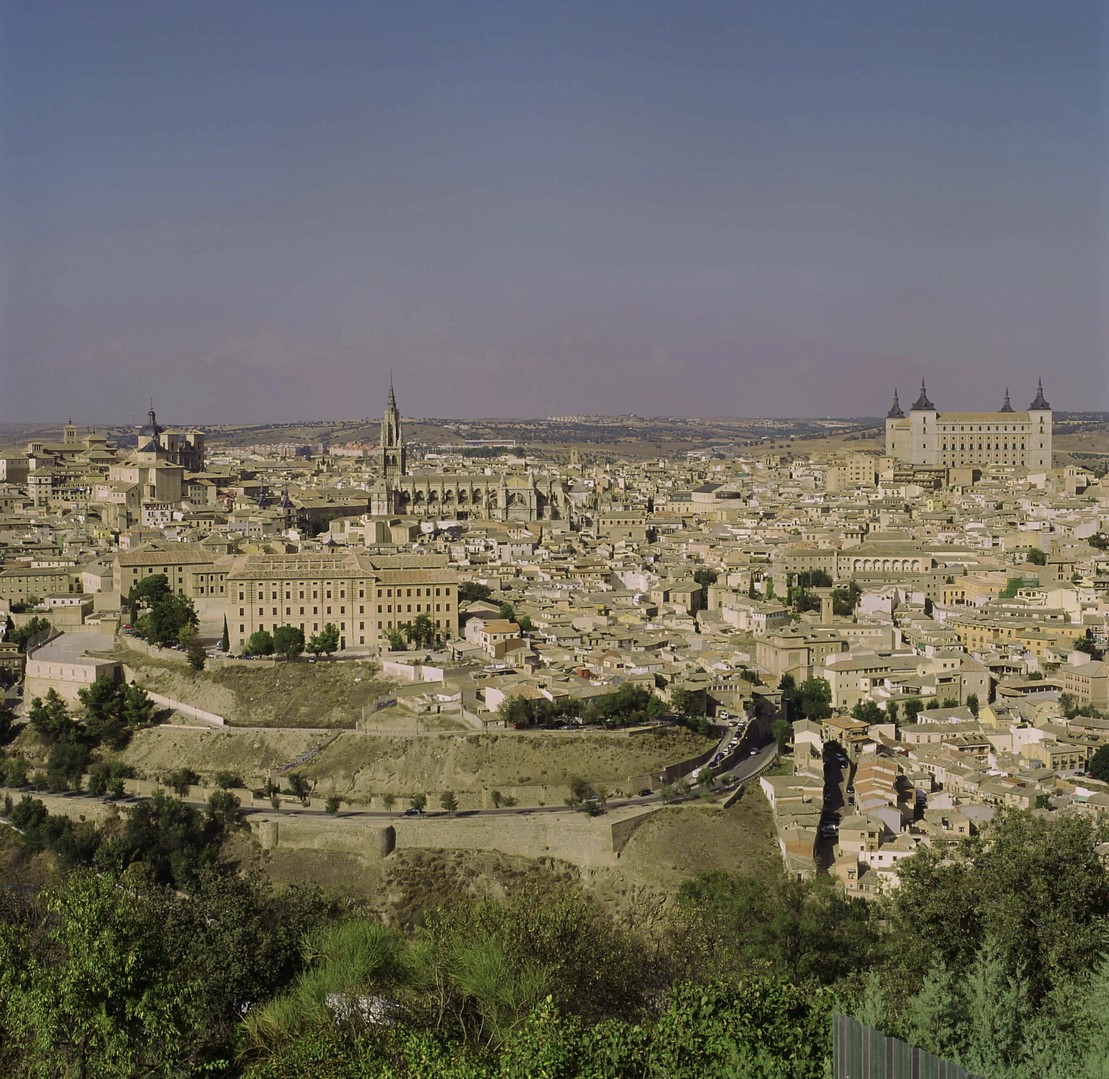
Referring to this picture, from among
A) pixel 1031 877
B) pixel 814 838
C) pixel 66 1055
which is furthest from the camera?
pixel 814 838

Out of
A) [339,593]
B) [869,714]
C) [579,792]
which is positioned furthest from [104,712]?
[869,714]

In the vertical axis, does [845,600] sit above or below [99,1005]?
below

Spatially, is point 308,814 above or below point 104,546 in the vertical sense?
below

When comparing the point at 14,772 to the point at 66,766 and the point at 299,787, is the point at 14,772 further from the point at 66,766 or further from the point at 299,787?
the point at 299,787

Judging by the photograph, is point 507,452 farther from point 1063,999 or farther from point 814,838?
point 1063,999

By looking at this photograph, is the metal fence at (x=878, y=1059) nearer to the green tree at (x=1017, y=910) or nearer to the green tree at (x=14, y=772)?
the green tree at (x=1017, y=910)

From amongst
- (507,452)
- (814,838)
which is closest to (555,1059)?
(814,838)

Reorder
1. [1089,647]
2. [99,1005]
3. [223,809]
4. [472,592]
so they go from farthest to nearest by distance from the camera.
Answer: [472,592], [1089,647], [223,809], [99,1005]
